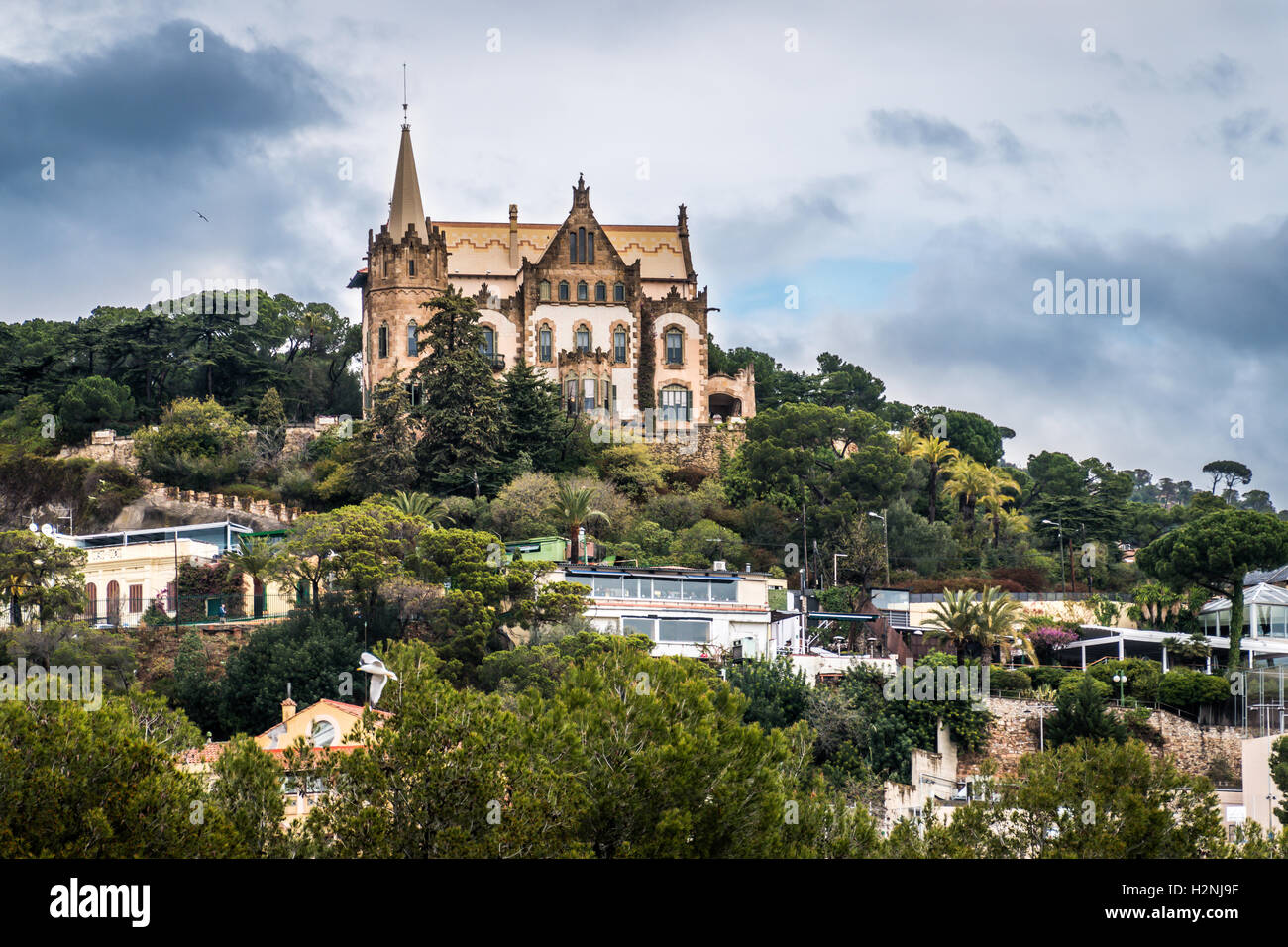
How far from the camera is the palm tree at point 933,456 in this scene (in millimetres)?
75688

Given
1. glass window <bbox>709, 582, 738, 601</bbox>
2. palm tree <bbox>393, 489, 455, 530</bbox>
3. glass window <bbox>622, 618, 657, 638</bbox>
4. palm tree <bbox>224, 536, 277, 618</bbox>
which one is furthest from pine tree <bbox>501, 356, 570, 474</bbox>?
glass window <bbox>622, 618, 657, 638</bbox>

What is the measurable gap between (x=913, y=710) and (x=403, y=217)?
39340 mm

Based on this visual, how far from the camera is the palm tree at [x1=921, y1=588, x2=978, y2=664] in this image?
5791 cm

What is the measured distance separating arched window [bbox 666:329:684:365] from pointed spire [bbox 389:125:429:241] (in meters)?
11.8

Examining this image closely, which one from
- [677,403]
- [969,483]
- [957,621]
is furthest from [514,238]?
[957,621]

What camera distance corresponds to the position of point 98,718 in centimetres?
2814

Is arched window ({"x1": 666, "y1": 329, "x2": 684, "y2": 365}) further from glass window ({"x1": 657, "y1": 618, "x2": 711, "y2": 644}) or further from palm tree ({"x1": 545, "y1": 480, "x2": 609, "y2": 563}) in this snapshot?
glass window ({"x1": 657, "y1": 618, "x2": 711, "y2": 644})

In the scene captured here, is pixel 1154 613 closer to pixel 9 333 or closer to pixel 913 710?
pixel 913 710

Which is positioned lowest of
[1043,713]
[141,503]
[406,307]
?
[1043,713]

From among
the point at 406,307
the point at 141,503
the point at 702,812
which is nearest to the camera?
the point at 702,812

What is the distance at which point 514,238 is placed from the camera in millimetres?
86688
